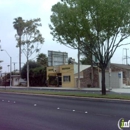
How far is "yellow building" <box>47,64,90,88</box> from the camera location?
2136 inches

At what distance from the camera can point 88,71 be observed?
177 feet

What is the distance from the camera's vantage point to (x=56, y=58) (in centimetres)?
6059

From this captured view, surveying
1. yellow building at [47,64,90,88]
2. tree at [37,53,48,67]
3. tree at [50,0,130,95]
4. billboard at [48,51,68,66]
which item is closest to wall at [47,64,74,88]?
yellow building at [47,64,90,88]

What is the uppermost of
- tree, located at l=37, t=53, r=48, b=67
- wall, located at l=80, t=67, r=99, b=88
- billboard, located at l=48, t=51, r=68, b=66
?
tree, located at l=37, t=53, r=48, b=67

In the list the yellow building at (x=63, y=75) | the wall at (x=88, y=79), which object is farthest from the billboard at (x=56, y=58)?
the wall at (x=88, y=79)

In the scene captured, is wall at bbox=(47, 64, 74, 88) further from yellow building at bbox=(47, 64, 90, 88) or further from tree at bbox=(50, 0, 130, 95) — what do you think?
tree at bbox=(50, 0, 130, 95)

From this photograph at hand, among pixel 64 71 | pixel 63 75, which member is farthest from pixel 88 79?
pixel 63 75

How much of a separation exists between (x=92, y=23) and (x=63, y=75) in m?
31.9

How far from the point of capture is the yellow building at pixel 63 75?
5425 cm

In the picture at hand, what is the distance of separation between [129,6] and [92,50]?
5518 mm

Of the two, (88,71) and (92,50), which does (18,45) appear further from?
(92,50)

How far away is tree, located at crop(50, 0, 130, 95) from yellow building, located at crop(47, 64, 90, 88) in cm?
2628

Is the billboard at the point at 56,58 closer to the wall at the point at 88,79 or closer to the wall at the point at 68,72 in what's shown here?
the wall at the point at 68,72

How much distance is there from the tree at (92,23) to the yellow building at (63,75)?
26279mm
